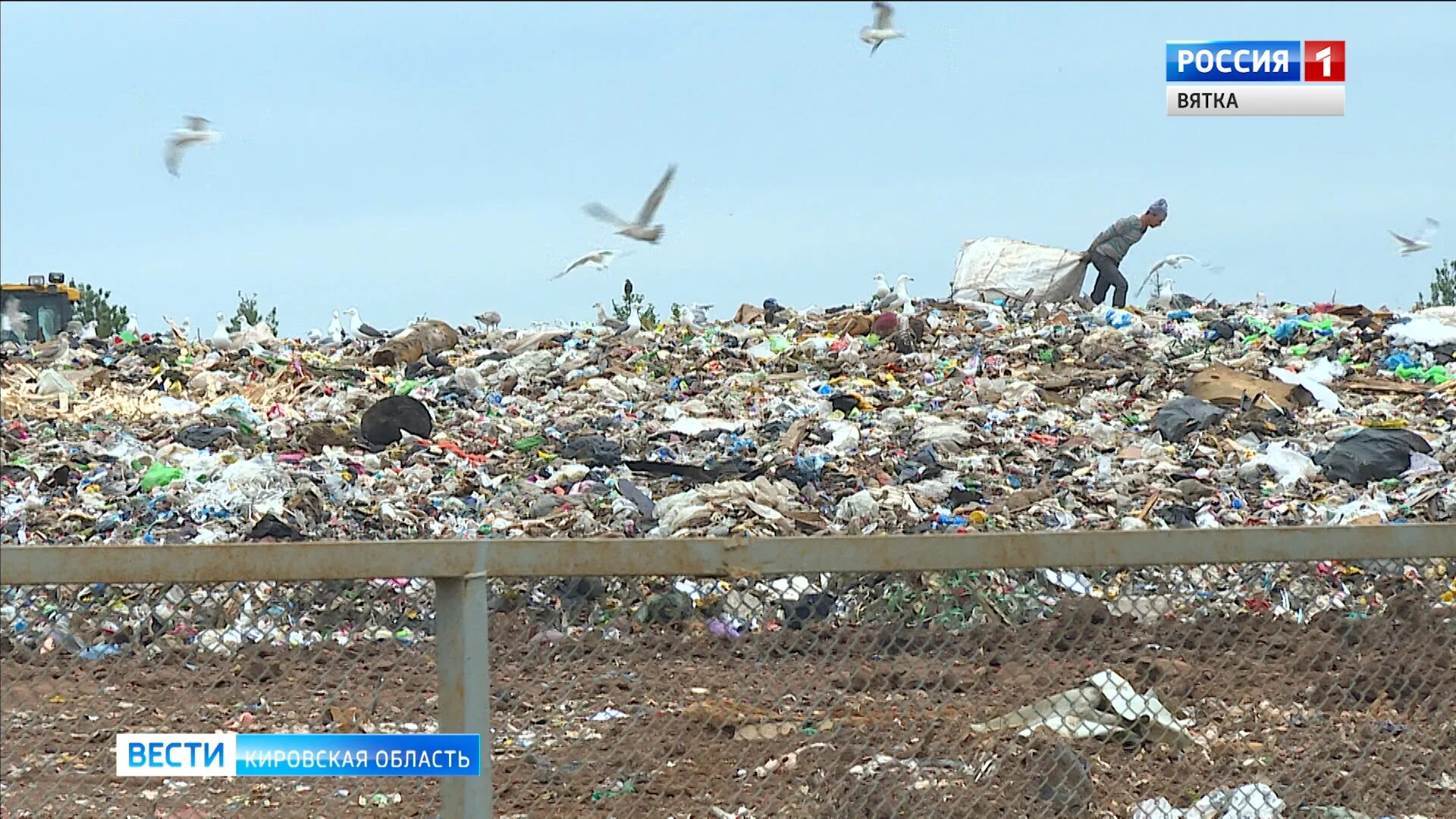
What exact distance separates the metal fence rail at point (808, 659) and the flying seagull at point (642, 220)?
5.96 m

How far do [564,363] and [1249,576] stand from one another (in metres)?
9.86

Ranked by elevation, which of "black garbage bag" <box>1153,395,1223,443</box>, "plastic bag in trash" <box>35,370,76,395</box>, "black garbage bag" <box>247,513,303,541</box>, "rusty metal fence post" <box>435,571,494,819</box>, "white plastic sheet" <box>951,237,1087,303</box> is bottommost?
"black garbage bag" <box>247,513,303,541</box>

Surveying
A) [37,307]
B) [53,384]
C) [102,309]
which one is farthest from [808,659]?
[102,309]

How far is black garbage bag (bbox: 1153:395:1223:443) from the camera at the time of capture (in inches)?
375

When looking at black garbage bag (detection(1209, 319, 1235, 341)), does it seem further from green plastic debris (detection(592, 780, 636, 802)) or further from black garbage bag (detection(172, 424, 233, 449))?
green plastic debris (detection(592, 780, 636, 802))

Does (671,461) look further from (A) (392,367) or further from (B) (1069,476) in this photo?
Answer: (A) (392,367)

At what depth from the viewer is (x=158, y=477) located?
854 cm

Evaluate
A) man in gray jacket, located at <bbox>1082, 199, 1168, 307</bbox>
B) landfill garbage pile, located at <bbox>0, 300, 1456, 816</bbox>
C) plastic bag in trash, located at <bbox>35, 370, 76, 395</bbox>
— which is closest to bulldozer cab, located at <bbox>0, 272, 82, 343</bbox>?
landfill garbage pile, located at <bbox>0, 300, 1456, 816</bbox>

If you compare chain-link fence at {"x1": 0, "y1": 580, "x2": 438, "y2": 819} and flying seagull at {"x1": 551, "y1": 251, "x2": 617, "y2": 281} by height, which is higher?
flying seagull at {"x1": 551, "y1": 251, "x2": 617, "y2": 281}

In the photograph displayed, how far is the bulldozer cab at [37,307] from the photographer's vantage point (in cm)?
1545

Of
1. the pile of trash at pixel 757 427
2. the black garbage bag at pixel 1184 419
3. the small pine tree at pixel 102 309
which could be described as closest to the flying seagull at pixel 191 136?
the pile of trash at pixel 757 427

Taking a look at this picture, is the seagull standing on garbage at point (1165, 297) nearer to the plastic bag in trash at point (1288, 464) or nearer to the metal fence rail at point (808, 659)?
the plastic bag in trash at point (1288, 464)

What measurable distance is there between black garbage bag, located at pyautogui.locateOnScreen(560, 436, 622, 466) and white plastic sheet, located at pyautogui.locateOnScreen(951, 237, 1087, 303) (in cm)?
616

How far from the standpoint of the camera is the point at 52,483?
8.76 m
